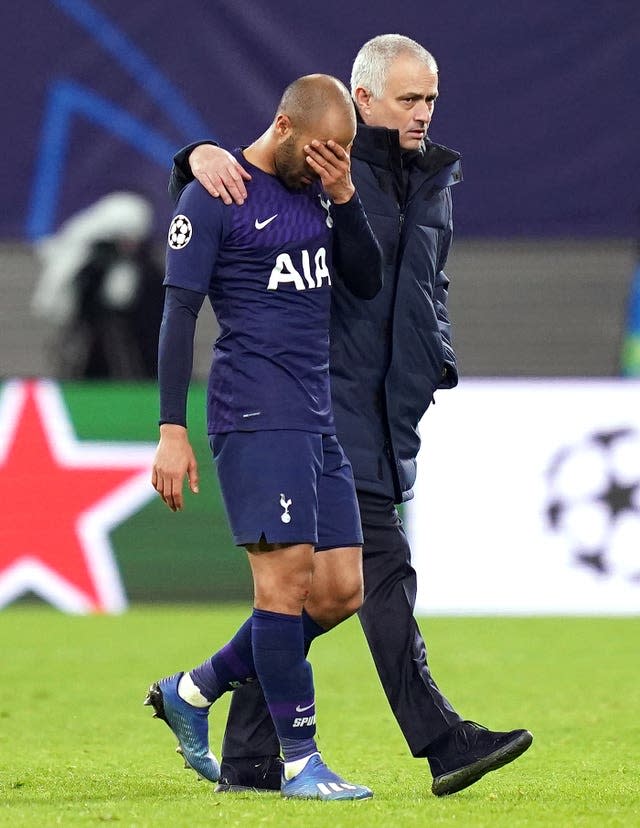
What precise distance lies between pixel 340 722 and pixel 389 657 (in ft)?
5.11

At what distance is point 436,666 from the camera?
738 cm

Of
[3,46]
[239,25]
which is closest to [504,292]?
[239,25]

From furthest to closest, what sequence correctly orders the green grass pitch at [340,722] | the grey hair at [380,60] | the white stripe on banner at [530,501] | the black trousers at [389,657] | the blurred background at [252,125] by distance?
the blurred background at [252,125]
the white stripe on banner at [530,501]
the grey hair at [380,60]
the black trousers at [389,657]
the green grass pitch at [340,722]

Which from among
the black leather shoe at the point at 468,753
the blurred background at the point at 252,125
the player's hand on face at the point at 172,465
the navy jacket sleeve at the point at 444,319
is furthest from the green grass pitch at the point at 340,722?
the blurred background at the point at 252,125

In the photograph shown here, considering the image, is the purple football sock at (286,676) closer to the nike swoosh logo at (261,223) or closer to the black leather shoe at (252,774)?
the black leather shoe at (252,774)

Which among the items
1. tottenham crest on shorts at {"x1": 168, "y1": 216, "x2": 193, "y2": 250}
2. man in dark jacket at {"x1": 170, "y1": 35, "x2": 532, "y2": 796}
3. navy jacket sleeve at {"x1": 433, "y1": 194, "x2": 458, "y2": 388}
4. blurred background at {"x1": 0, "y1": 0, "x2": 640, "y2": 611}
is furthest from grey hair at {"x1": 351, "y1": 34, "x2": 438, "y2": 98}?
blurred background at {"x1": 0, "y1": 0, "x2": 640, "y2": 611}

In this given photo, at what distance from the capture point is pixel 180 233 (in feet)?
13.6

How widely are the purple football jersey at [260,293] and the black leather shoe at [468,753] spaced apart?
2.67 ft

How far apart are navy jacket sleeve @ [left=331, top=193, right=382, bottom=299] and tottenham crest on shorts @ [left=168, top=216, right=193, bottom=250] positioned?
37cm

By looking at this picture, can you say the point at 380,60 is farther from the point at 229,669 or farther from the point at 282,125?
the point at 229,669

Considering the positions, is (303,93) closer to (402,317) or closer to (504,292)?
(402,317)

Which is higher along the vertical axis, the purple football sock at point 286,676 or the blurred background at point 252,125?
the blurred background at point 252,125

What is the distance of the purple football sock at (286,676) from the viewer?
419 cm

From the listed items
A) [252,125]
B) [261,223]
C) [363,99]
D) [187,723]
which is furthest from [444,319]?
→ [252,125]
